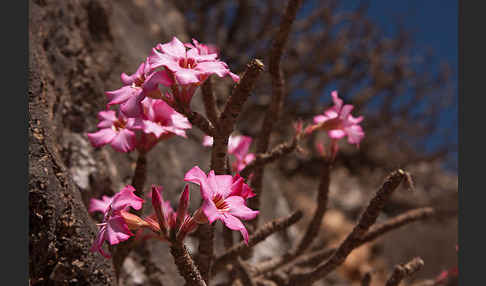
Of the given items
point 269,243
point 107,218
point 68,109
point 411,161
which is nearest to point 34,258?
point 107,218

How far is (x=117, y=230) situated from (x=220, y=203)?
0.17 meters

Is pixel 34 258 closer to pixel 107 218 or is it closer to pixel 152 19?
pixel 107 218

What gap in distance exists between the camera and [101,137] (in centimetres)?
95

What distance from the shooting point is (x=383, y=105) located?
5145 millimetres

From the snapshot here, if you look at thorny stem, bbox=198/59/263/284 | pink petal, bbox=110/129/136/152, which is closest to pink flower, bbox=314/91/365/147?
thorny stem, bbox=198/59/263/284

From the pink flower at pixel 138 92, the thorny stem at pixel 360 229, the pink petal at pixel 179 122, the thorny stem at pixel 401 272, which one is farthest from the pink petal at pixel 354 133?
the pink flower at pixel 138 92

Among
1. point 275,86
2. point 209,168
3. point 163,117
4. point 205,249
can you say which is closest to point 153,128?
point 163,117

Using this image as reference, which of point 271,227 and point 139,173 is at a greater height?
point 139,173

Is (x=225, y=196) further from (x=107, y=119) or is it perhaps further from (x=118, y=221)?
(x=107, y=119)

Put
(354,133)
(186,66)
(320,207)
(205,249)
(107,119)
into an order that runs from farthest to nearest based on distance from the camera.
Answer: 1. (320,207)
2. (354,133)
3. (107,119)
4. (205,249)
5. (186,66)

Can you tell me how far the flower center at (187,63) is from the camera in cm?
80

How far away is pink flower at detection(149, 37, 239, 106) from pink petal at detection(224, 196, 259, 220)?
0.20 m

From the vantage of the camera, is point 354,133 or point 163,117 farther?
point 354,133

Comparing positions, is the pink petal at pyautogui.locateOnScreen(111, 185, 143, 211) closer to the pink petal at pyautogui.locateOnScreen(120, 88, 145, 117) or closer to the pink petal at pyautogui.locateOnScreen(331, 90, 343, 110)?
the pink petal at pyautogui.locateOnScreen(120, 88, 145, 117)
